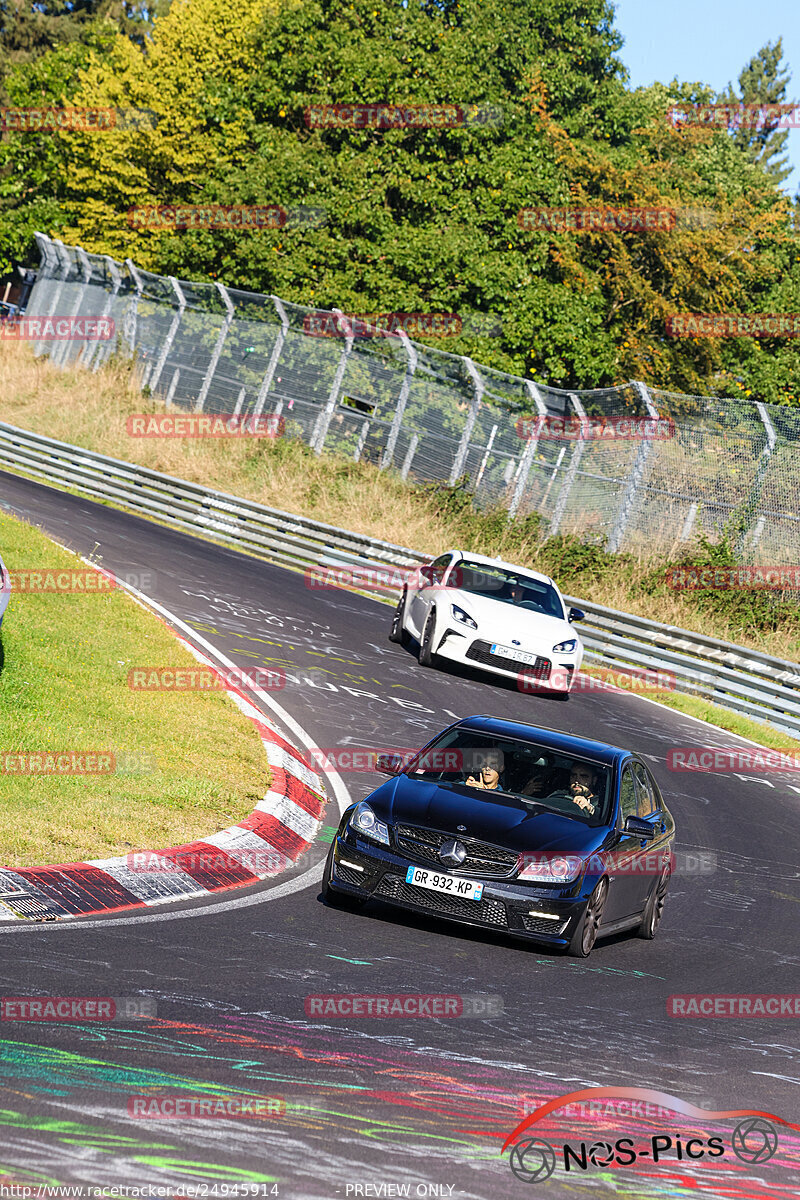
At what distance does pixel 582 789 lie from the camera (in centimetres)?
971

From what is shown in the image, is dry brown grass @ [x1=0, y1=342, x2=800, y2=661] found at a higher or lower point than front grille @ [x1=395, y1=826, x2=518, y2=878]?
higher

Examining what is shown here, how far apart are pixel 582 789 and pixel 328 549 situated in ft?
57.1

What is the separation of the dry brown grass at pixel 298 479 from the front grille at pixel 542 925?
16565mm

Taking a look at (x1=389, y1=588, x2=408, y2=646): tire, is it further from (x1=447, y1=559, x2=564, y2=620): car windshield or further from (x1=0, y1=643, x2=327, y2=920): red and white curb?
(x1=0, y1=643, x2=327, y2=920): red and white curb

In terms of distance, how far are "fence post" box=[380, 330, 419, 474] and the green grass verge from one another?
14.9m

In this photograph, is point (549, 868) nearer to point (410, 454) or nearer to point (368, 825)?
point (368, 825)

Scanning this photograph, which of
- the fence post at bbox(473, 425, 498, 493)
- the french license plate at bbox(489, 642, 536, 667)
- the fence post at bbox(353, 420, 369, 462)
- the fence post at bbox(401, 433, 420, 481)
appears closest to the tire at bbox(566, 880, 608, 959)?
the french license plate at bbox(489, 642, 536, 667)

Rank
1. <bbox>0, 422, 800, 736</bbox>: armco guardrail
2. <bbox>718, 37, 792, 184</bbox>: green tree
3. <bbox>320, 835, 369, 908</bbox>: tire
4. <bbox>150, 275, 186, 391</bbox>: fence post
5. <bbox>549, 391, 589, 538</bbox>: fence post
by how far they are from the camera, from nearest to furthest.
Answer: <bbox>320, 835, 369, 908</bbox>: tire < <bbox>0, 422, 800, 736</bbox>: armco guardrail < <bbox>549, 391, 589, 538</bbox>: fence post < <bbox>150, 275, 186, 391</bbox>: fence post < <bbox>718, 37, 792, 184</bbox>: green tree

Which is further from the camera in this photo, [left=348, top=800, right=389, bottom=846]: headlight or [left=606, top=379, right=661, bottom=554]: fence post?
[left=606, top=379, right=661, bottom=554]: fence post

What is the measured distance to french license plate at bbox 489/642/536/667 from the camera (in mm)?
18641

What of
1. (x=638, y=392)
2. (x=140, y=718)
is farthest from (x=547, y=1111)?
(x=638, y=392)

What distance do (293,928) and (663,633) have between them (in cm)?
1554

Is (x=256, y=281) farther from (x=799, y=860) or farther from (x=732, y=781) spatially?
(x=799, y=860)

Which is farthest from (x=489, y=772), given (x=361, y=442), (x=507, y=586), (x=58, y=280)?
(x=58, y=280)
